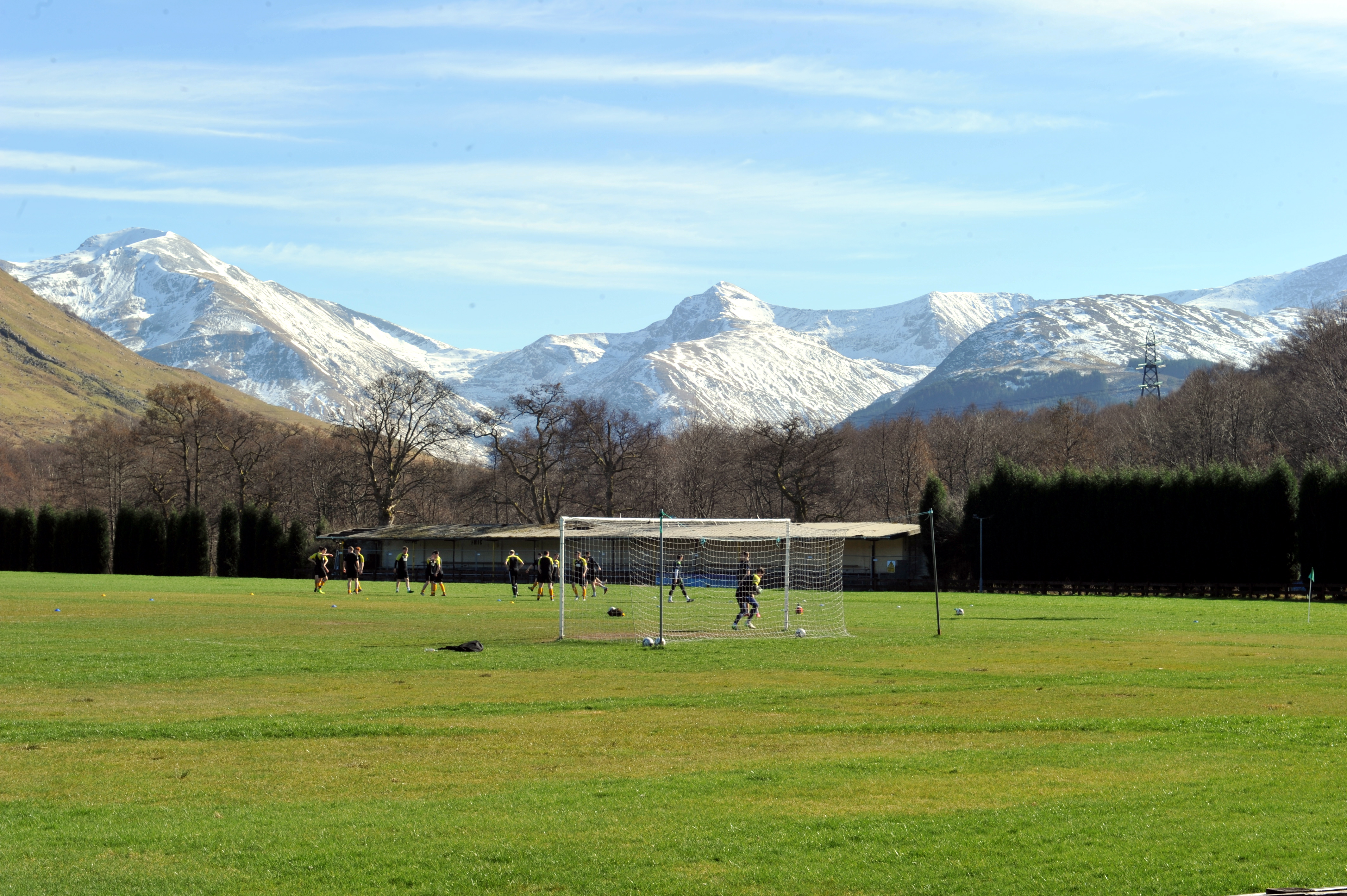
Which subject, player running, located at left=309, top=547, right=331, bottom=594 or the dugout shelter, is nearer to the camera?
player running, located at left=309, top=547, right=331, bottom=594

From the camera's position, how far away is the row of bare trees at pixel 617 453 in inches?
3179

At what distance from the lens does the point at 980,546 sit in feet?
230

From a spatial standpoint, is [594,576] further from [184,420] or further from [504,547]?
[184,420]

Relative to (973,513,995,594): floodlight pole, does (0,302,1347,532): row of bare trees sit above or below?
above

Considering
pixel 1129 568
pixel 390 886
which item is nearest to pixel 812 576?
pixel 1129 568

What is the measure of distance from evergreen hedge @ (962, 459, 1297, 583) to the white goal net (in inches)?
448

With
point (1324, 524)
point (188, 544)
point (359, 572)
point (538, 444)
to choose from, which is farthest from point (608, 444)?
point (1324, 524)

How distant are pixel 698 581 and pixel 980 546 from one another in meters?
16.6

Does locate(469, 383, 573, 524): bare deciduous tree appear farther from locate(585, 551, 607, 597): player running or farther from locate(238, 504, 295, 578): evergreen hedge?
locate(585, 551, 607, 597): player running

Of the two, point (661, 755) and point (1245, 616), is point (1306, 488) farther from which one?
point (661, 755)

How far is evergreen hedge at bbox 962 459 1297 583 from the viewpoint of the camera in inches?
2379

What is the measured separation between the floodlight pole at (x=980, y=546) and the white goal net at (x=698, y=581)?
860 cm

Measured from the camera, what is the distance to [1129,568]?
66.1 metres

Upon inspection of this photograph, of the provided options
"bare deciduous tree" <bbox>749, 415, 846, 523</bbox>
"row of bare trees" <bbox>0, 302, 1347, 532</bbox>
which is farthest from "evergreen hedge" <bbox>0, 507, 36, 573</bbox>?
"bare deciduous tree" <bbox>749, 415, 846, 523</bbox>
